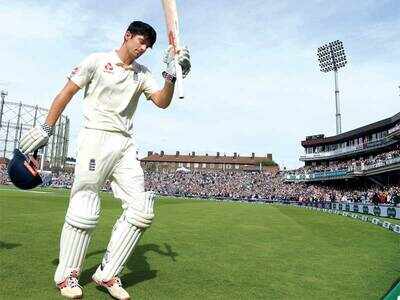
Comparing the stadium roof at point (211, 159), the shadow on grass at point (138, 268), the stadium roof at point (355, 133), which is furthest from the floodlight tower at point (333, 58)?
the shadow on grass at point (138, 268)

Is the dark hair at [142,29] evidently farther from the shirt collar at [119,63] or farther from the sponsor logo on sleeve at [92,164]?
the sponsor logo on sleeve at [92,164]

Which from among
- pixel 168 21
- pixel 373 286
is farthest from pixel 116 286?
pixel 373 286

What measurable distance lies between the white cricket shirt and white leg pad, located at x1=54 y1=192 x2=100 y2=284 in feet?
2.70

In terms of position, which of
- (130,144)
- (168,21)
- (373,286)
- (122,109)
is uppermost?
(168,21)

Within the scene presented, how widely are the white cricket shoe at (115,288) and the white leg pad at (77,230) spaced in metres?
0.32

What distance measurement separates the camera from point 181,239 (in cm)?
929

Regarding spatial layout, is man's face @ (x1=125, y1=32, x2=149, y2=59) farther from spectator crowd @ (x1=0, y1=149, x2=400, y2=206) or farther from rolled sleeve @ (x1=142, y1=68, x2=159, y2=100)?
spectator crowd @ (x1=0, y1=149, x2=400, y2=206)

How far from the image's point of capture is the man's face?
488 cm

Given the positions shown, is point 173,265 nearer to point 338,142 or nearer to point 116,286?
point 116,286

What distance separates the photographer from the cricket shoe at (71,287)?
432 cm

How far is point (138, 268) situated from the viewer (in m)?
→ 5.97

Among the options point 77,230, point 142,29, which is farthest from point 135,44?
point 77,230

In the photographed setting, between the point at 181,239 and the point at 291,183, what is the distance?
213 ft

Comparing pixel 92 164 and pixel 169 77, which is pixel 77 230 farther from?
pixel 169 77
